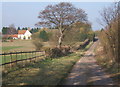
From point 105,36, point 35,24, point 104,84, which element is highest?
point 35,24

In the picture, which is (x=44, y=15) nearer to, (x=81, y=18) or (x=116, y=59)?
(x=81, y=18)

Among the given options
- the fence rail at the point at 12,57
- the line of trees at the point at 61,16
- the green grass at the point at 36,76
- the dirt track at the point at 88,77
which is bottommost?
the dirt track at the point at 88,77

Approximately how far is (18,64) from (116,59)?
770cm

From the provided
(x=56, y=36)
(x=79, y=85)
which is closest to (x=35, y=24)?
(x=56, y=36)

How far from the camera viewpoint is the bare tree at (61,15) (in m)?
34.4

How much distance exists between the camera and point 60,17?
34.9 metres

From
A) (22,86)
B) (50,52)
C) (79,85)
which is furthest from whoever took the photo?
(50,52)

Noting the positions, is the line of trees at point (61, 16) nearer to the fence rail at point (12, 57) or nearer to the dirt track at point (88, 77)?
the fence rail at point (12, 57)

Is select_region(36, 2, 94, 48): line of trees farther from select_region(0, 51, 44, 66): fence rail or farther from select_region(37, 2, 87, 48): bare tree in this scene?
select_region(0, 51, 44, 66): fence rail

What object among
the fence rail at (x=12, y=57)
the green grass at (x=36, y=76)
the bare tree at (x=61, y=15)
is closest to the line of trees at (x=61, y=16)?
the bare tree at (x=61, y=15)

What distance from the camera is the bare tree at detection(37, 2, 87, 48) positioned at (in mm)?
34375

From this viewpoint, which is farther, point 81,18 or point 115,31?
point 81,18

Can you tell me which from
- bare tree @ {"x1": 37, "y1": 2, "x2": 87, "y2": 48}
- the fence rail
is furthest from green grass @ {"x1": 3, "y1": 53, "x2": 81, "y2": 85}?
bare tree @ {"x1": 37, "y1": 2, "x2": 87, "y2": 48}

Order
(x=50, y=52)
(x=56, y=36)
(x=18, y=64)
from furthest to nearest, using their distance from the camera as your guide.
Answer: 1. (x=56, y=36)
2. (x=50, y=52)
3. (x=18, y=64)
